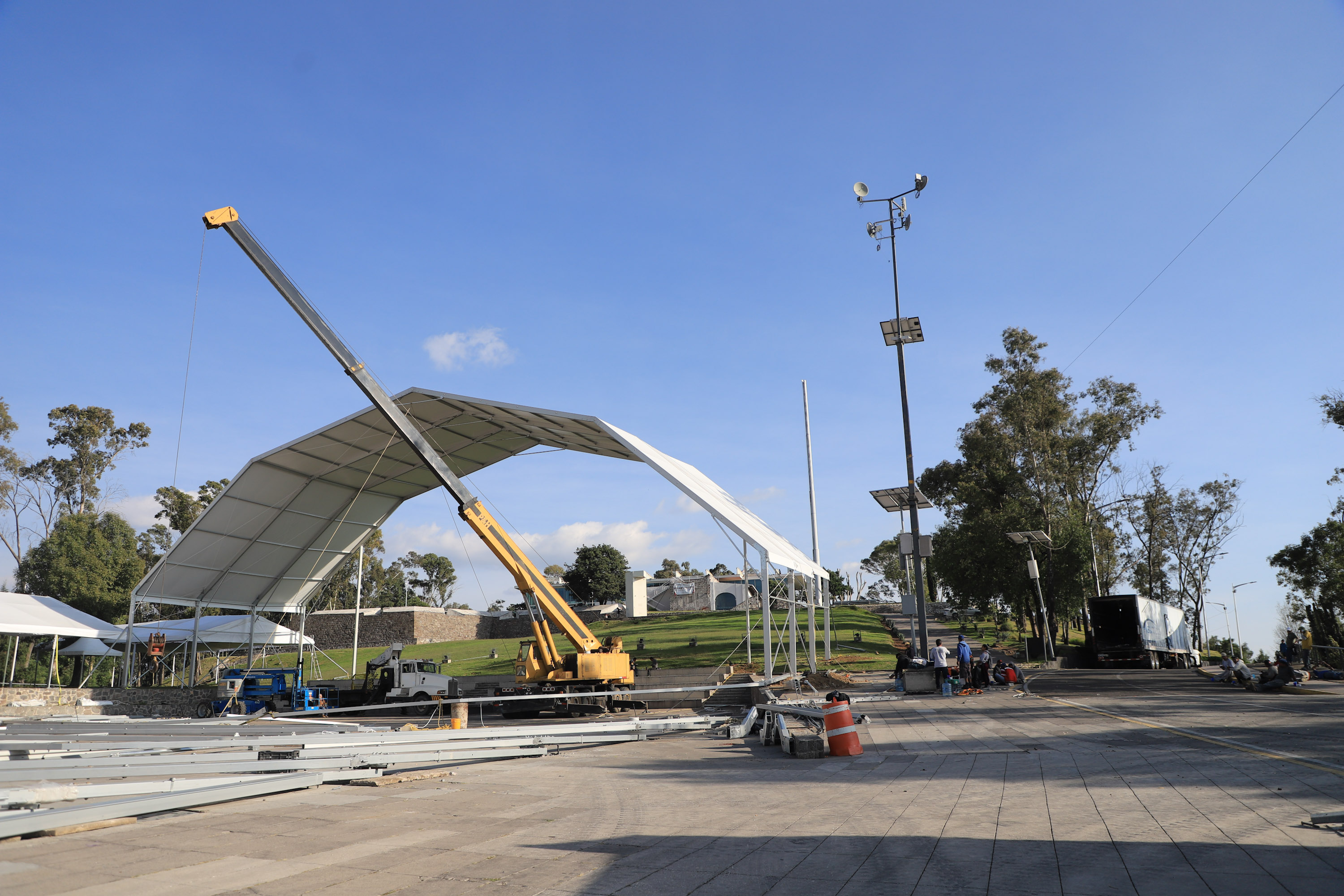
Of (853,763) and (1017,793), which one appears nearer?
(1017,793)

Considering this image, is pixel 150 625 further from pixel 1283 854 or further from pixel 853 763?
pixel 1283 854

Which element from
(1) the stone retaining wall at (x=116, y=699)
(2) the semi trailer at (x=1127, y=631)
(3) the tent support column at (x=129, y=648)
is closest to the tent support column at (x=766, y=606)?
(2) the semi trailer at (x=1127, y=631)

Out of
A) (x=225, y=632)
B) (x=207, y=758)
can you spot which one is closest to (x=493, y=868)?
(x=207, y=758)

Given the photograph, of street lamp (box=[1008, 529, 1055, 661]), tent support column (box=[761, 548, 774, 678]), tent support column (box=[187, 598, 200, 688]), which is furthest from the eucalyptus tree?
tent support column (box=[187, 598, 200, 688])

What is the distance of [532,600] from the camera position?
23.3 m

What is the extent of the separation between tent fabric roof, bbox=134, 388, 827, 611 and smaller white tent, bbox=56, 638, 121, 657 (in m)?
11.0

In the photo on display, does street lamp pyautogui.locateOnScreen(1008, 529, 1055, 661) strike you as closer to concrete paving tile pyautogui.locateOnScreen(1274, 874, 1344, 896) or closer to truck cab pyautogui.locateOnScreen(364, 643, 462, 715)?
truck cab pyautogui.locateOnScreen(364, 643, 462, 715)

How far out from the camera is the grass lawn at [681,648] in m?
33.2

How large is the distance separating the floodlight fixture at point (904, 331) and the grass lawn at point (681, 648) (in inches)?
424

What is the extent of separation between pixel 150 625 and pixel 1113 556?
52.8 m

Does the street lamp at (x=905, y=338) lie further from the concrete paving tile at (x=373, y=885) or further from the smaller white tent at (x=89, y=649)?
the smaller white tent at (x=89, y=649)

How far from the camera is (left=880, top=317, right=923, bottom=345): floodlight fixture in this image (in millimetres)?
24844

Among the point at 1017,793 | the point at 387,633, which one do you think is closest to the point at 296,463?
the point at 1017,793

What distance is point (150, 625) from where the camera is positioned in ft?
111
